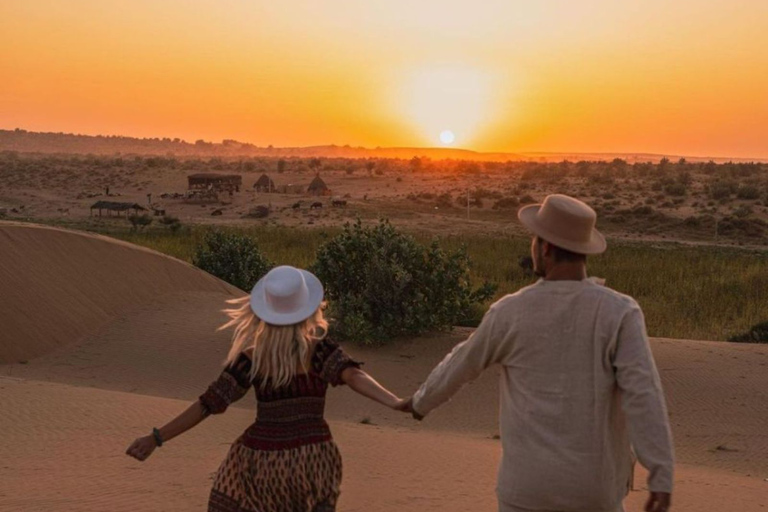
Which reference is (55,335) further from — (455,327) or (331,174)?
(331,174)

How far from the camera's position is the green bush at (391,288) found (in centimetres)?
1389

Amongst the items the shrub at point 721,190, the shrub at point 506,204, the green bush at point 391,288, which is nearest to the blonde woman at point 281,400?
the green bush at point 391,288

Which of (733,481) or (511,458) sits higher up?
(511,458)

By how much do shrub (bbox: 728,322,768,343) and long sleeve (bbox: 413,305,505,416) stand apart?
1340 cm

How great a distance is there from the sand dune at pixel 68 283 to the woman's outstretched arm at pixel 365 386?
1050cm

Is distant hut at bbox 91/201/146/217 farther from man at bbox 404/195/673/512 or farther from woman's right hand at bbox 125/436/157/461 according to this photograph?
man at bbox 404/195/673/512

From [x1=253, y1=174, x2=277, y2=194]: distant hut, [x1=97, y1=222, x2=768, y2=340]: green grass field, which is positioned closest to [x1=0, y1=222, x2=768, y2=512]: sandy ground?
[x1=97, y1=222, x2=768, y2=340]: green grass field

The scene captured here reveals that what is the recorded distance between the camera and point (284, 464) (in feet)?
13.4

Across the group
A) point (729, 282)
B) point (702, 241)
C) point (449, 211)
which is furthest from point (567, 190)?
point (729, 282)

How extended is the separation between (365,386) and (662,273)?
21460 millimetres

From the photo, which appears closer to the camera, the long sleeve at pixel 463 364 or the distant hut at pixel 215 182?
the long sleeve at pixel 463 364

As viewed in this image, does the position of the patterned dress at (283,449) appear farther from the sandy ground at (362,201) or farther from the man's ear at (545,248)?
the sandy ground at (362,201)

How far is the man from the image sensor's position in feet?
11.4

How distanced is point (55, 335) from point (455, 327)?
610cm
